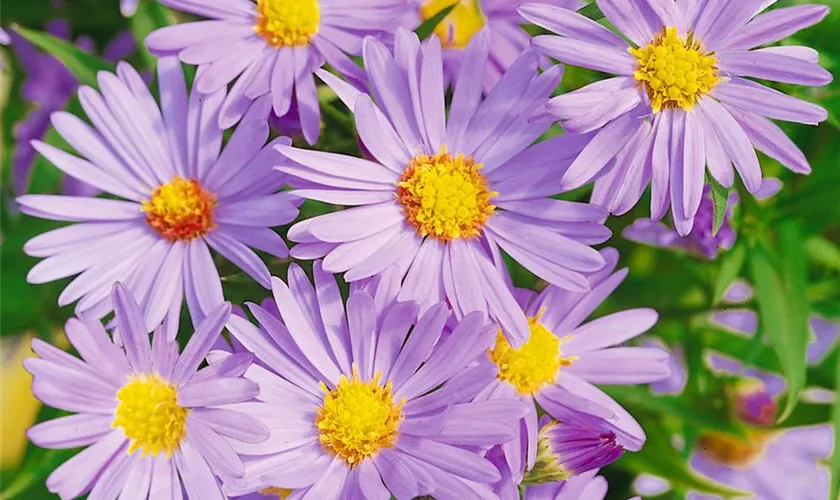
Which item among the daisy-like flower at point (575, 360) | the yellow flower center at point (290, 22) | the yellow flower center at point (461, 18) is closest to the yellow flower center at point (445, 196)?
the daisy-like flower at point (575, 360)

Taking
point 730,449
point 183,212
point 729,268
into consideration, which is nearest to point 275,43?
point 183,212

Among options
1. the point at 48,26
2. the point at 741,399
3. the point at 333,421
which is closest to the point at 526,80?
the point at 333,421

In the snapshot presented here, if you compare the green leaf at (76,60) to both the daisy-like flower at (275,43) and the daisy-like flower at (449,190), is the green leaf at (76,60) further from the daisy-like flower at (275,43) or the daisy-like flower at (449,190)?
the daisy-like flower at (449,190)

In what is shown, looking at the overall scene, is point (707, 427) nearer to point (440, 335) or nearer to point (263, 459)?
point (440, 335)

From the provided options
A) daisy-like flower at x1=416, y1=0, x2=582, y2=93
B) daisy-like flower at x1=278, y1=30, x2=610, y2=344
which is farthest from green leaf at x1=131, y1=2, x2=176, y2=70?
daisy-like flower at x1=278, y1=30, x2=610, y2=344

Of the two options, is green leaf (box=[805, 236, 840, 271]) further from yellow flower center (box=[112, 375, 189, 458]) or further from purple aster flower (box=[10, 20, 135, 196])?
purple aster flower (box=[10, 20, 135, 196])

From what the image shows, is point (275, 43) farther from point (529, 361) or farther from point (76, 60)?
point (529, 361)
